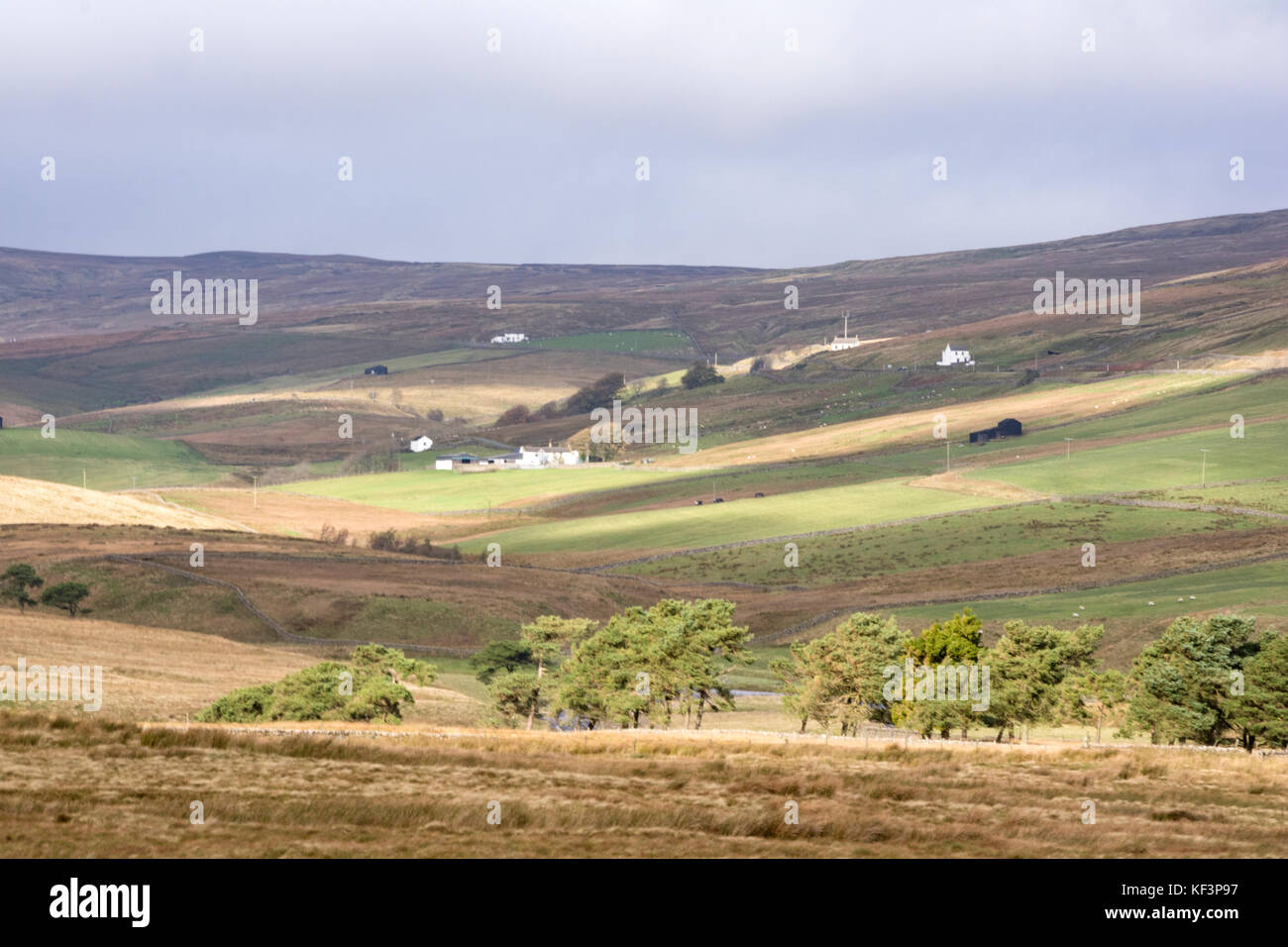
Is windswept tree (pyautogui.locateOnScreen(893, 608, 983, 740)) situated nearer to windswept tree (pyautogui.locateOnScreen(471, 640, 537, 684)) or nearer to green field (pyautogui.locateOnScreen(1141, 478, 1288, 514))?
windswept tree (pyautogui.locateOnScreen(471, 640, 537, 684))

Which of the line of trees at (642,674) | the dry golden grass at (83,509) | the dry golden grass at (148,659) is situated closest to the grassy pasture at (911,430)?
the dry golden grass at (83,509)

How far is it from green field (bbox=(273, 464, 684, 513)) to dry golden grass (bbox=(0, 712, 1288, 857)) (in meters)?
136

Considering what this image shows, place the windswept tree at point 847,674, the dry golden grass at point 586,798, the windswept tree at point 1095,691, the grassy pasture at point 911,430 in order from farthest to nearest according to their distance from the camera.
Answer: the grassy pasture at point 911,430, the windswept tree at point 1095,691, the windswept tree at point 847,674, the dry golden grass at point 586,798

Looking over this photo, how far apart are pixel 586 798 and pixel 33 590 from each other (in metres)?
82.2

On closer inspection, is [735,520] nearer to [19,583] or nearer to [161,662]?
[19,583]

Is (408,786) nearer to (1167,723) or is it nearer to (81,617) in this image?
(1167,723)

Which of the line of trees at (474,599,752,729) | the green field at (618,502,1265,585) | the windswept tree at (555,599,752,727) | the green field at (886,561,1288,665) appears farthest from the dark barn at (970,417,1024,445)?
the windswept tree at (555,599,752,727)

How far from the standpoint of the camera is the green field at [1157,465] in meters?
140

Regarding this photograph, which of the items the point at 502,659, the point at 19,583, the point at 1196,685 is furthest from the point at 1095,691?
the point at 19,583

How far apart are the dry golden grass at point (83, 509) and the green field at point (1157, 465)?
87885 millimetres

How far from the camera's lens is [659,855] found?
71.3 feet

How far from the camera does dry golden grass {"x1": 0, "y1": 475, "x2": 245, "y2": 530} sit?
132m

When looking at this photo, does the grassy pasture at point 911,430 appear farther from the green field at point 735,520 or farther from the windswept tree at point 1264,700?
the windswept tree at point 1264,700
